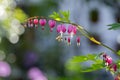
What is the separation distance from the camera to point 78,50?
4477 millimetres

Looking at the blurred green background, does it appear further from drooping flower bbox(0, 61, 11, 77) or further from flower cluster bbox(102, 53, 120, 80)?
flower cluster bbox(102, 53, 120, 80)

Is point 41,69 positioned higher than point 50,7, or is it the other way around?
point 50,7

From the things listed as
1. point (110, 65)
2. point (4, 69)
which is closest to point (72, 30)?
point (110, 65)

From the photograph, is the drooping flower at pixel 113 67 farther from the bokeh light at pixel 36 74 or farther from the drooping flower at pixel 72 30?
the bokeh light at pixel 36 74

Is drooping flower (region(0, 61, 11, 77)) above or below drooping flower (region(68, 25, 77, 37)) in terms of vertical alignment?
below

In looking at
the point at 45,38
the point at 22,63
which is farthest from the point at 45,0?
the point at 22,63


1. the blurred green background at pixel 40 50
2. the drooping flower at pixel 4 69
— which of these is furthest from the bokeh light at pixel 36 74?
the drooping flower at pixel 4 69

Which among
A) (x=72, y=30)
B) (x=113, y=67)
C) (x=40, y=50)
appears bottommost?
(x=40, y=50)

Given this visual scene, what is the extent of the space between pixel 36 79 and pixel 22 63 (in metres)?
0.51

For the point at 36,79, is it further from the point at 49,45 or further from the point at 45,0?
the point at 45,0

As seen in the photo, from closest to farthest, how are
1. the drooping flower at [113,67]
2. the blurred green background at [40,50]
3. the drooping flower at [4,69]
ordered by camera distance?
the drooping flower at [113,67]
the drooping flower at [4,69]
the blurred green background at [40,50]

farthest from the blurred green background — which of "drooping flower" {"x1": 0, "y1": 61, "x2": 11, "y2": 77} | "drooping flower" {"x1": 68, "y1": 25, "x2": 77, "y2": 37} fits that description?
"drooping flower" {"x1": 68, "y1": 25, "x2": 77, "y2": 37}

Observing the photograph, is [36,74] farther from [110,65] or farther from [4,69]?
[110,65]

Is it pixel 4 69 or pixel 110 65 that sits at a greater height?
pixel 110 65
